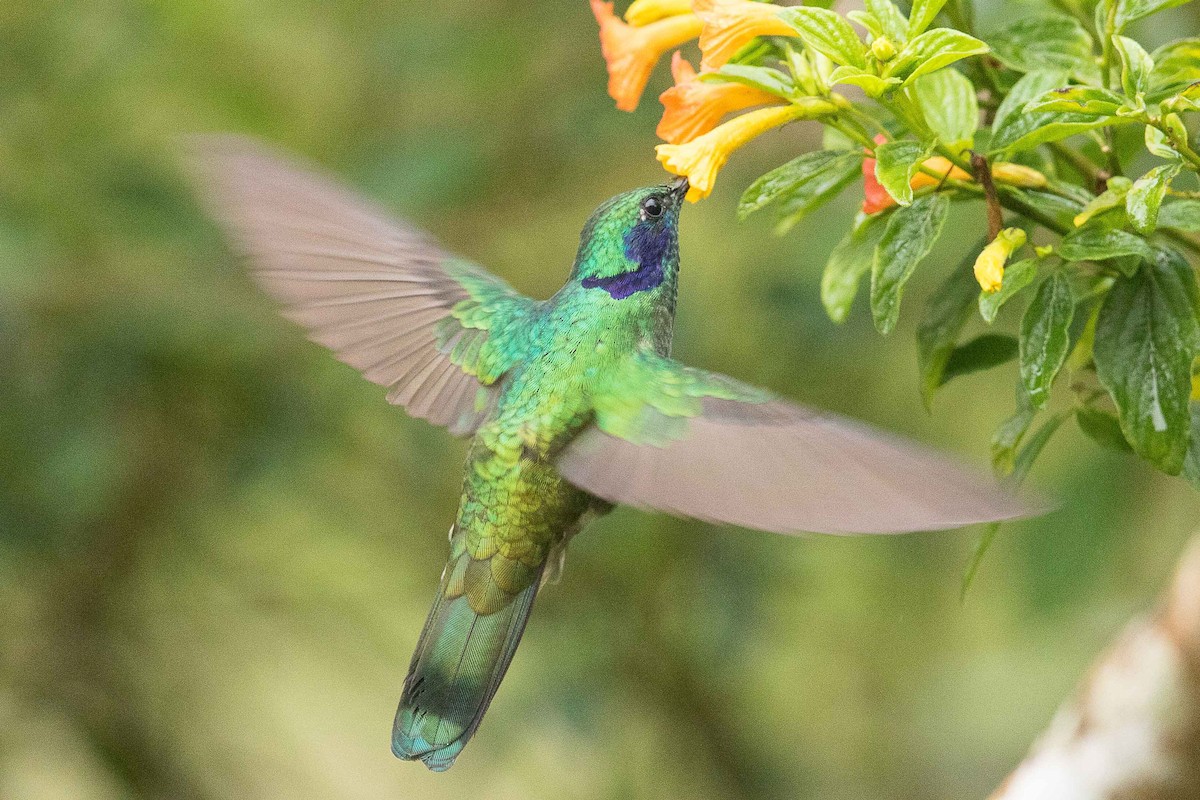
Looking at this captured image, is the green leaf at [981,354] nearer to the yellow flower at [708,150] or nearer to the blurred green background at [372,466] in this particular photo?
the yellow flower at [708,150]

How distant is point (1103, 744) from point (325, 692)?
9.98 feet

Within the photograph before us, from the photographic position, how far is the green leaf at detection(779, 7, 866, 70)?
109 centimetres

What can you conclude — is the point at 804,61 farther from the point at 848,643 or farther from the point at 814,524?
the point at 848,643

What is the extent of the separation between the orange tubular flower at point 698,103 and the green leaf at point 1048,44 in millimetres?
237

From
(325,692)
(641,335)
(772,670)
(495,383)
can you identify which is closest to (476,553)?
(495,383)

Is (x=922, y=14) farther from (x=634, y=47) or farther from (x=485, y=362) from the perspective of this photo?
(x=485, y=362)

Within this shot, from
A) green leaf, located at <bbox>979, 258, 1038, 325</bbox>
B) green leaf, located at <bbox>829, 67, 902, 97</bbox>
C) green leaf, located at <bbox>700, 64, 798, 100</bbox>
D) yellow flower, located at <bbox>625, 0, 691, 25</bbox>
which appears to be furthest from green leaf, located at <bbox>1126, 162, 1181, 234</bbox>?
yellow flower, located at <bbox>625, 0, 691, 25</bbox>

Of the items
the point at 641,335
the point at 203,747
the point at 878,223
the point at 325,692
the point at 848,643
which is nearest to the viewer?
the point at 878,223

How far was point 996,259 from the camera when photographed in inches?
42.4

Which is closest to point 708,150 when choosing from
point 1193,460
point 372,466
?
point 1193,460

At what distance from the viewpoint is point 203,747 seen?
3.38 metres

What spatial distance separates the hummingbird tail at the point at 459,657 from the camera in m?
1.50

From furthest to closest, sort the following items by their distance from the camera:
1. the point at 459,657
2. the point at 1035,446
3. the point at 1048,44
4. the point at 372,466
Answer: the point at 372,466
the point at 459,657
the point at 1035,446
the point at 1048,44

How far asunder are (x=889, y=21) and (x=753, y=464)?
398mm
